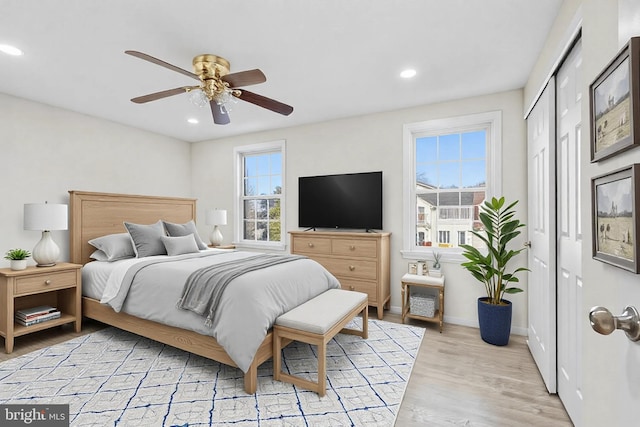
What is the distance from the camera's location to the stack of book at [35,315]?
288 centimetres

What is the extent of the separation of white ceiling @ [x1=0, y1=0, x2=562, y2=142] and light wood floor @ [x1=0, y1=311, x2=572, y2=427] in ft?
8.32

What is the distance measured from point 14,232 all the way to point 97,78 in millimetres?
1936

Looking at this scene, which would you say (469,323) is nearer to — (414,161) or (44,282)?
(414,161)

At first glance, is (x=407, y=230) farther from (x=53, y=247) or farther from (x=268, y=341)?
(x=53, y=247)

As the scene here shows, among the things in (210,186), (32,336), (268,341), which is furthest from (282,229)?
(32,336)

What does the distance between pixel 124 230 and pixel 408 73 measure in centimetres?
393

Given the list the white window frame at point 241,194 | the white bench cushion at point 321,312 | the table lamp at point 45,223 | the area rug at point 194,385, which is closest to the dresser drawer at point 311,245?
the white window frame at point 241,194

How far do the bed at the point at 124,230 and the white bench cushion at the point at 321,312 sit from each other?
0.21 metres

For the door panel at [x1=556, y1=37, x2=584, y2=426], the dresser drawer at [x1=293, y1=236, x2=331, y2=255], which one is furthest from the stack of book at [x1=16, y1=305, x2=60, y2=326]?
the door panel at [x1=556, y1=37, x2=584, y2=426]

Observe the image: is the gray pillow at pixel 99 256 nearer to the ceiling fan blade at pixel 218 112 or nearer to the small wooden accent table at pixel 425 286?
the ceiling fan blade at pixel 218 112

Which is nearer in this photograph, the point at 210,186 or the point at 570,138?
the point at 570,138

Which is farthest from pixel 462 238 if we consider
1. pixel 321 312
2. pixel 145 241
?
pixel 145 241

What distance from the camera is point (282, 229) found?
4.62 m

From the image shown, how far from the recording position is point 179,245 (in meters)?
3.59
